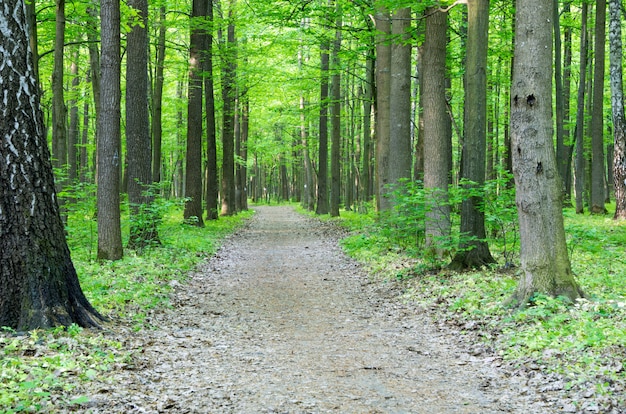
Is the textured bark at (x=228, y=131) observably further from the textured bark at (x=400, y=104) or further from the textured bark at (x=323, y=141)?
the textured bark at (x=400, y=104)

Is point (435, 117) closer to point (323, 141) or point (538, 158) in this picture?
Result: point (538, 158)

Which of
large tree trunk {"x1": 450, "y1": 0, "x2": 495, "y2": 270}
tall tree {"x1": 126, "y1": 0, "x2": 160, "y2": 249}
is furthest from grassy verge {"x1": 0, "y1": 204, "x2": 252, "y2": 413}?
large tree trunk {"x1": 450, "y1": 0, "x2": 495, "y2": 270}

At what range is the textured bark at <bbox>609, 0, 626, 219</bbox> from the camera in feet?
49.7

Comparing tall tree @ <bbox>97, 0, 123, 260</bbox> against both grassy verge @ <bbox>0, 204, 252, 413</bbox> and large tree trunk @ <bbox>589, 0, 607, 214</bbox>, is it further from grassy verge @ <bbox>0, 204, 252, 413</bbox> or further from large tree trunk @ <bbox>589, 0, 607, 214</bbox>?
large tree trunk @ <bbox>589, 0, 607, 214</bbox>

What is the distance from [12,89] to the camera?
5418 millimetres

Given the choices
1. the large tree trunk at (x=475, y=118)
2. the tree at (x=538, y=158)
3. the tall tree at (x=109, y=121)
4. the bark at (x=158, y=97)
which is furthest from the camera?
the bark at (x=158, y=97)

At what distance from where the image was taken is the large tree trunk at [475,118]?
9086 mm

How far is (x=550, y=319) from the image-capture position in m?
5.98

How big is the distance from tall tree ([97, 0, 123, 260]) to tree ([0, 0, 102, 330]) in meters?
4.60

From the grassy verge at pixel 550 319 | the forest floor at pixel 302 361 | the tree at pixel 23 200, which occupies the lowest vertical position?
the forest floor at pixel 302 361

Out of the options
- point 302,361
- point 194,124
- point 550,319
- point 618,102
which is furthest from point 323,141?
point 302,361

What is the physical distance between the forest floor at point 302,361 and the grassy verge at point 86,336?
20 centimetres

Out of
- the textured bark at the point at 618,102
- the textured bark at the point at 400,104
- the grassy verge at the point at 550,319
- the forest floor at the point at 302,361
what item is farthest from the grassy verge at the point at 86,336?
the textured bark at the point at 618,102

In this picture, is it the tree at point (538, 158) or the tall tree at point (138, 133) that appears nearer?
the tree at point (538, 158)
